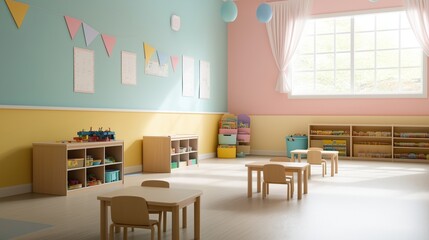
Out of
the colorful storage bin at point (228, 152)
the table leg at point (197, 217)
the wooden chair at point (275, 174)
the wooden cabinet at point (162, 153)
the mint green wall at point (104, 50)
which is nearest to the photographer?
the table leg at point (197, 217)

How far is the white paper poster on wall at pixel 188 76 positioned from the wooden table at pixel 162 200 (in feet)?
21.8

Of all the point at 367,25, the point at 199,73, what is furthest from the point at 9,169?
the point at 367,25

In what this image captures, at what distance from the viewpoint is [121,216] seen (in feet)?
11.2

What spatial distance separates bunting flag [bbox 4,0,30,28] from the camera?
6.09 m

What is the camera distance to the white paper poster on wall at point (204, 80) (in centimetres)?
1134

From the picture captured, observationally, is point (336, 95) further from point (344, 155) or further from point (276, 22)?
point (276, 22)

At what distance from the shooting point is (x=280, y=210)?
5152mm

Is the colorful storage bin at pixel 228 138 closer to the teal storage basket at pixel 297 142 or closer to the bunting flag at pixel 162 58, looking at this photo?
the teal storage basket at pixel 297 142

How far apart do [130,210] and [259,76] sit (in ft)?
31.5

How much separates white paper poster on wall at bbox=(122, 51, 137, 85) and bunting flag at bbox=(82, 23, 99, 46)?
885 millimetres

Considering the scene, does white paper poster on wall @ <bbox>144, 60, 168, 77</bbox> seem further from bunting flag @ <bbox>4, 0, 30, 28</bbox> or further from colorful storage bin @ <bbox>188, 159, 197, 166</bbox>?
bunting flag @ <bbox>4, 0, 30, 28</bbox>

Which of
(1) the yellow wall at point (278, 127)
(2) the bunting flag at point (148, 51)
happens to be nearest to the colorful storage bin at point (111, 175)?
(2) the bunting flag at point (148, 51)

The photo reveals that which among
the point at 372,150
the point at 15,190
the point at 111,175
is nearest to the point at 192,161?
the point at 111,175

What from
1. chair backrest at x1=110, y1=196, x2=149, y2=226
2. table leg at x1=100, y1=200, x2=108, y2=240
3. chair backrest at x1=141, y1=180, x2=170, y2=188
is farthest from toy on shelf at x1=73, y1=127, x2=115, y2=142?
chair backrest at x1=110, y1=196, x2=149, y2=226
